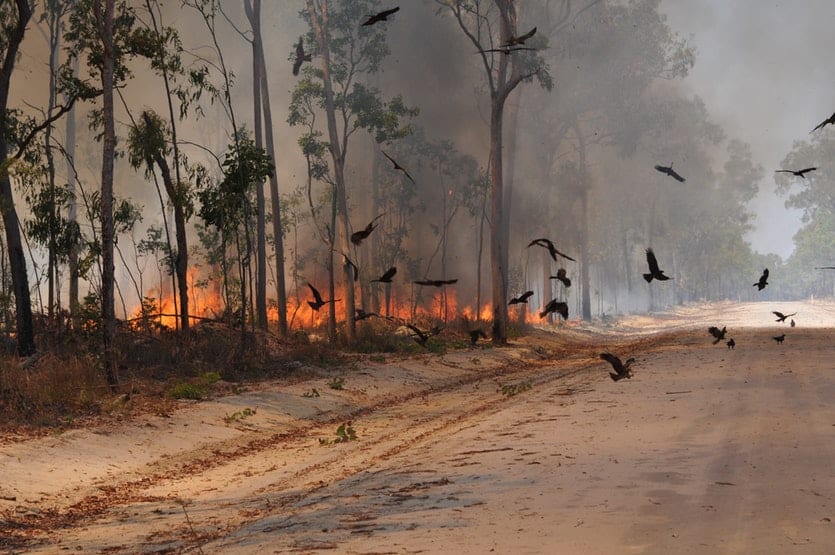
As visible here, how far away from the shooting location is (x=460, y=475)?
11.0 meters

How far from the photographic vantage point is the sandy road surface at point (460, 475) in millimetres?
8227

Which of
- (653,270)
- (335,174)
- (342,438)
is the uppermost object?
(335,174)

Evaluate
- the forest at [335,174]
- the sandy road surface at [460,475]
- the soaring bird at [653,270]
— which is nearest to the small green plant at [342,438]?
the sandy road surface at [460,475]

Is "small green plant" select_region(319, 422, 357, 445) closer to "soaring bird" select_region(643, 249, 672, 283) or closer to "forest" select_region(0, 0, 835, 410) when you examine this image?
"forest" select_region(0, 0, 835, 410)

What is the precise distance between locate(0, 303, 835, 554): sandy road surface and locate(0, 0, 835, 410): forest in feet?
6.78

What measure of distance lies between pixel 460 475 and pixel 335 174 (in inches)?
1142

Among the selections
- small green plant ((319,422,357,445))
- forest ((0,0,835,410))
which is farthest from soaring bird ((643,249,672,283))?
small green plant ((319,422,357,445))

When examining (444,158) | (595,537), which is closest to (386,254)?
(444,158)

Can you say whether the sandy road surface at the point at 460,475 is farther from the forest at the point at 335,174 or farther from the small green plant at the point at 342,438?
the forest at the point at 335,174

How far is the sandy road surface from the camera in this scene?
8227 mm

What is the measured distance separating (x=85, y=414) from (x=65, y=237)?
10183mm

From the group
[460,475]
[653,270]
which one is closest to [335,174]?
[653,270]

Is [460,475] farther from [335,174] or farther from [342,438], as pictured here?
[335,174]

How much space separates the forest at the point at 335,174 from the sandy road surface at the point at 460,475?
2066 millimetres
